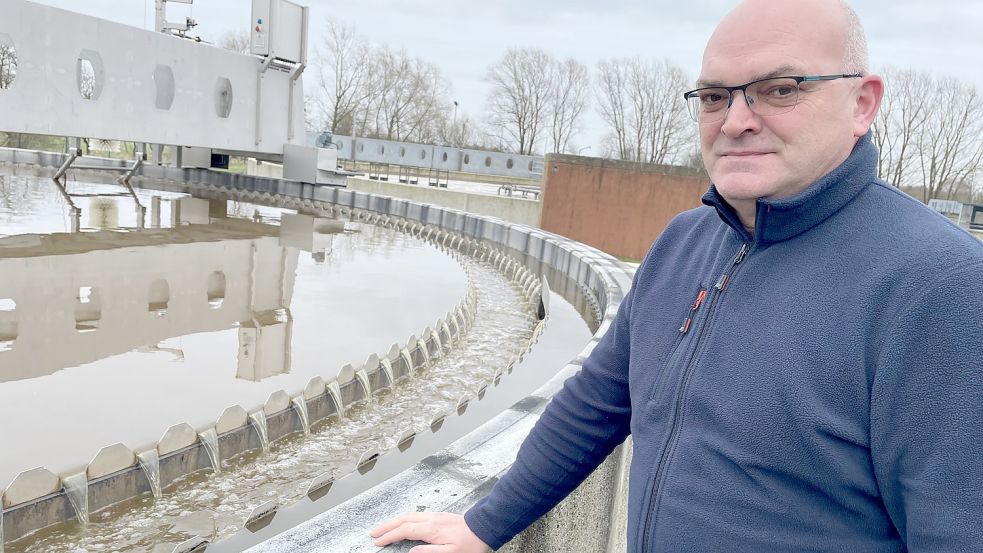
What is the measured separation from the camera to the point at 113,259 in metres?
8.95

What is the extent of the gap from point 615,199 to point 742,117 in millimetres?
13472

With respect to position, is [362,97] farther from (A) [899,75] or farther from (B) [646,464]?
(B) [646,464]

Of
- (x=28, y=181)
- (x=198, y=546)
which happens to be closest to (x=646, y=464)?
(x=198, y=546)

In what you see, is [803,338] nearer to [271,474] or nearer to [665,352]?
[665,352]

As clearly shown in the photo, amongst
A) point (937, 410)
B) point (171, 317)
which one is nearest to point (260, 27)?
point (171, 317)

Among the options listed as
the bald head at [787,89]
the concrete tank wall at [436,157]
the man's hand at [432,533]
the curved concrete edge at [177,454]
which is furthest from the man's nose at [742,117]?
the concrete tank wall at [436,157]

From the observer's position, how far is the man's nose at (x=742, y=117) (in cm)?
145

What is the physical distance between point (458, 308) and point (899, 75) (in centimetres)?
3476

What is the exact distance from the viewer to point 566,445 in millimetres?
1795

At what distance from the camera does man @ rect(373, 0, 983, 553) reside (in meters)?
1.12

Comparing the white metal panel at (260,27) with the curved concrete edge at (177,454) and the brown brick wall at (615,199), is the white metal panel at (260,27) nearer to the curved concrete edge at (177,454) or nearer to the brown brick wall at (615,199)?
the brown brick wall at (615,199)

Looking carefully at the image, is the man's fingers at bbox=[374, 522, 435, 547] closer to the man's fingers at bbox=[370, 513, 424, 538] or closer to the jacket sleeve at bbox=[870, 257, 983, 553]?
the man's fingers at bbox=[370, 513, 424, 538]

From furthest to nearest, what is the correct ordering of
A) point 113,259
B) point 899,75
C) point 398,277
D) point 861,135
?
1. point 899,75
2. point 398,277
3. point 113,259
4. point 861,135

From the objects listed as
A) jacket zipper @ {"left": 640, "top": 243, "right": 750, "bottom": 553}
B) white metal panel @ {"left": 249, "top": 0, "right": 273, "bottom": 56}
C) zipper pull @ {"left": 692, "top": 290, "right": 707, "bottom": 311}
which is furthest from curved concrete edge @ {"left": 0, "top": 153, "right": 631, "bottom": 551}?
white metal panel @ {"left": 249, "top": 0, "right": 273, "bottom": 56}
